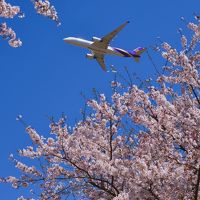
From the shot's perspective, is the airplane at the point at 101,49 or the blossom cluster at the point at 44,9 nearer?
the blossom cluster at the point at 44,9

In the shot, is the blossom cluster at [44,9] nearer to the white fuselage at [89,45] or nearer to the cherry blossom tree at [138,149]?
the cherry blossom tree at [138,149]

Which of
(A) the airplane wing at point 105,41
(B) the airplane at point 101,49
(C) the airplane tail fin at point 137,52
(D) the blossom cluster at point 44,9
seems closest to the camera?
(D) the blossom cluster at point 44,9

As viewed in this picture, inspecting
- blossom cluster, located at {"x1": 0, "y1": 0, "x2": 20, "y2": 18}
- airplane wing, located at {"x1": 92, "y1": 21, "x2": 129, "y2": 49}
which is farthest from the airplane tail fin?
blossom cluster, located at {"x1": 0, "y1": 0, "x2": 20, "y2": 18}

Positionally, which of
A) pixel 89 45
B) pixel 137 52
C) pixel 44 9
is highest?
pixel 89 45

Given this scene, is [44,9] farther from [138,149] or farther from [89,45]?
[89,45]

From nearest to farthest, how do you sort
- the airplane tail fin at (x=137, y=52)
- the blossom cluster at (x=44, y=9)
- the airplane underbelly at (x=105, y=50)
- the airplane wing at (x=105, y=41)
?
the blossom cluster at (x=44, y=9), the airplane wing at (x=105, y=41), the airplane underbelly at (x=105, y=50), the airplane tail fin at (x=137, y=52)

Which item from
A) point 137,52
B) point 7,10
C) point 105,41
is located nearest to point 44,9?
point 7,10

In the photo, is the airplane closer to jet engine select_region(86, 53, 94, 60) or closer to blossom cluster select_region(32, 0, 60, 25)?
jet engine select_region(86, 53, 94, 60)

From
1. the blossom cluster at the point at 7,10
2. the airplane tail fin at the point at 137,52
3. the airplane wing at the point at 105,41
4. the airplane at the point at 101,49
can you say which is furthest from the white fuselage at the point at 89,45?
the blossom cluster at the point at 7,10

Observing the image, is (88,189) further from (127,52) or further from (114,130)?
(127,52)

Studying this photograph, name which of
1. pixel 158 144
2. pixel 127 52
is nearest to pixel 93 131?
pixel 158 144

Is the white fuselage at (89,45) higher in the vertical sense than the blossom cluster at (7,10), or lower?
higher

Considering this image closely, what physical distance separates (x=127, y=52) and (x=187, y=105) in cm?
2365

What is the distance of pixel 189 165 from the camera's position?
8797 millimetres
